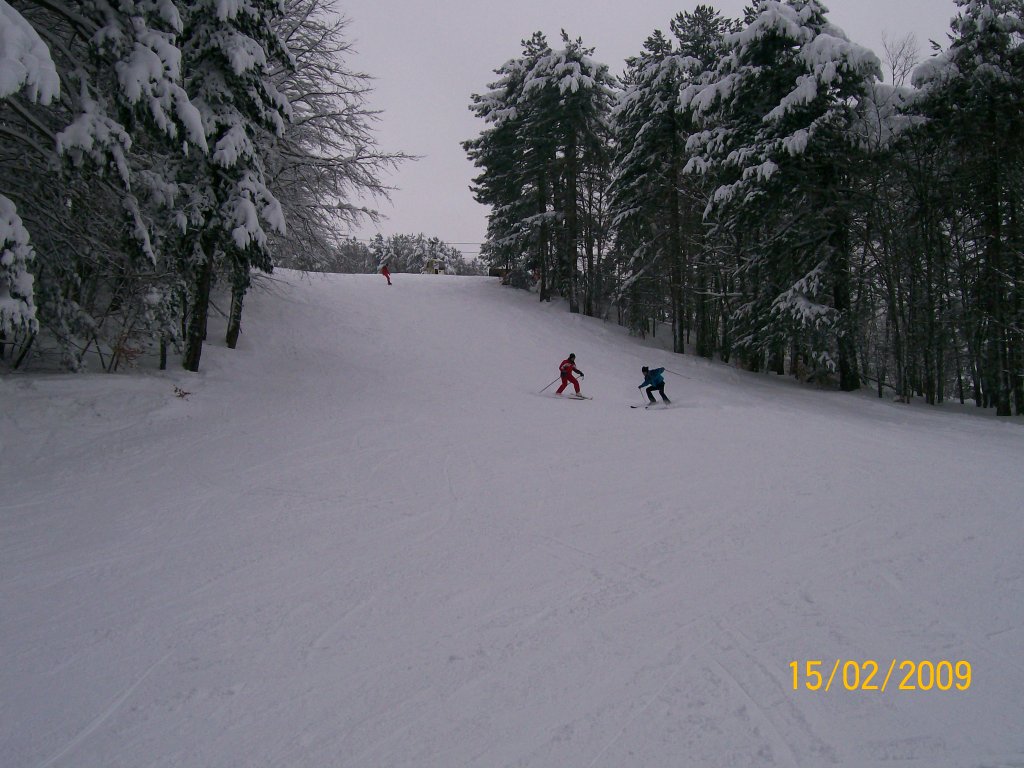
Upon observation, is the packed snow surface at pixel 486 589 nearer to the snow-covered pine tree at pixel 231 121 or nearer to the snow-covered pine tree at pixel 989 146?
the snow-covered pine tree at pixel 231 121

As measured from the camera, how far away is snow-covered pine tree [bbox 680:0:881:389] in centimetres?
1453

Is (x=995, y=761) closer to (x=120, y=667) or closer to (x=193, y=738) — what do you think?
(x=193, y=738)

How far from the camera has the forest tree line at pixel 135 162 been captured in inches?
277

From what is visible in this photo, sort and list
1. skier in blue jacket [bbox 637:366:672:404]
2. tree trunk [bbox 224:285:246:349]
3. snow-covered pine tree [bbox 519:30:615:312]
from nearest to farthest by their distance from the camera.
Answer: skier in blue jacket [bbox 637:366:672:404], tree trunk [bbox 224:285:246:349], snow-covered pine tree [bbox 519:30:615:312]

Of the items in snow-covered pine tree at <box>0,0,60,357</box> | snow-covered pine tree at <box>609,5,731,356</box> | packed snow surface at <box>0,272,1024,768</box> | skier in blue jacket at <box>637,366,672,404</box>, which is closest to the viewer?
packed snow surface at <box>0,272,1024,768</box>

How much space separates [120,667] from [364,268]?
92.5 metres

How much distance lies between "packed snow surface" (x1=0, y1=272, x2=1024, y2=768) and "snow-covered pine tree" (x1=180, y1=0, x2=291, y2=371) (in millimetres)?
3320

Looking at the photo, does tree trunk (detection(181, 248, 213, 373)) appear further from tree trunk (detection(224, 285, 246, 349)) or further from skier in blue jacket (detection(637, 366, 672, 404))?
skier in blue jacket (detection(637, 366, 672, 404))

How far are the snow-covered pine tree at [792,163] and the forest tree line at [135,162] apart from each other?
37.4 feet

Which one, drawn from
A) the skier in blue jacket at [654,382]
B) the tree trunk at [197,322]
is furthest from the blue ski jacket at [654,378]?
the tree trunk at [197,322]

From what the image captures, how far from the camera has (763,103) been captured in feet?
54.4

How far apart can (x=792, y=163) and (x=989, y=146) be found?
4638 mm

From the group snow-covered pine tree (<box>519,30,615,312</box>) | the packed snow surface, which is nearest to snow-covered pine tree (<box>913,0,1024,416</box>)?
the packed snow surface

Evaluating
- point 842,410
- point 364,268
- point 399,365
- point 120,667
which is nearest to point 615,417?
point 842,410
